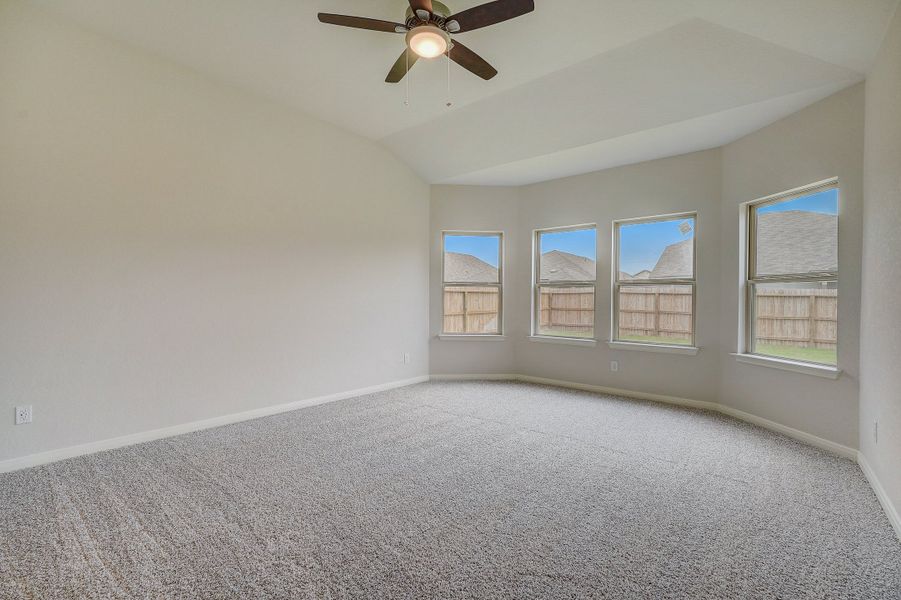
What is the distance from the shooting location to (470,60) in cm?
270

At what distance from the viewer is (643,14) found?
2719 mm

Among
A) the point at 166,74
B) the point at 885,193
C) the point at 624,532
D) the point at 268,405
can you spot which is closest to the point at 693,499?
the point at 624,532

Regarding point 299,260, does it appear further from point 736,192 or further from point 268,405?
point 736,192

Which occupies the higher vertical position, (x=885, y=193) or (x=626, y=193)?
(x=626, y=193)

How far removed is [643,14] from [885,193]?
5.64ft

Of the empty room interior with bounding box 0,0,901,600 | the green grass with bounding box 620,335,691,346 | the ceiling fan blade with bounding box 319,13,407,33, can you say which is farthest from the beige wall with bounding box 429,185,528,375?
the ceiling fan blade with bounding box 319,13,407,33

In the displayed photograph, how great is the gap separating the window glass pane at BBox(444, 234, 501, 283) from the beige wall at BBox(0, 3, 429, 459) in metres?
1.27

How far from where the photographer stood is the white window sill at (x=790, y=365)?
311 cm

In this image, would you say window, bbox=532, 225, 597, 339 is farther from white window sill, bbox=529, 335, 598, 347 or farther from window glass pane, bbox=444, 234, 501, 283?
window glass pane, bbox=444, 234, 501, 283

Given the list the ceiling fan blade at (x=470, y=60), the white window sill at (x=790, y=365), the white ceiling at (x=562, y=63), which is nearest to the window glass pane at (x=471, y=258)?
the white ceiling at (x=562, y=63)

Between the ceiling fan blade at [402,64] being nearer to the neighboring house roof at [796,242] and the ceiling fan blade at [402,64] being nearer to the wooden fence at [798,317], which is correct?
the neighboring house roof at [796,242]

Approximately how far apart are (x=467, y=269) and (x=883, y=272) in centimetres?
404

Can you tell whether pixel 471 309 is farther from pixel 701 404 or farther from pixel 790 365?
pixel 790 365

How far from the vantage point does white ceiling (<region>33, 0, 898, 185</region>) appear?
268 centimetres
